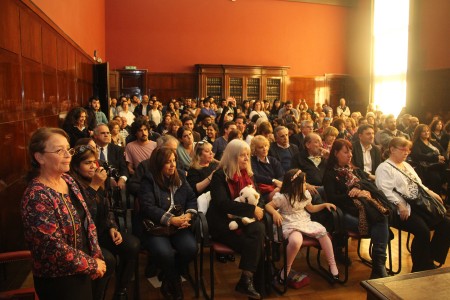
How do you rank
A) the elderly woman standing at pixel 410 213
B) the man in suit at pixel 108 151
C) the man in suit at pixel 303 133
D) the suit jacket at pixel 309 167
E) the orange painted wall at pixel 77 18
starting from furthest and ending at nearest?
the man in suit at pixel 303 133, the orange painted wall at pixel 77 18, the man in suit at pixel 108 151, the suit jacket at pixel 309 167, the elderly woman standing at pixel 410 213

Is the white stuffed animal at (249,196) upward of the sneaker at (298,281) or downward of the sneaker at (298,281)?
upward

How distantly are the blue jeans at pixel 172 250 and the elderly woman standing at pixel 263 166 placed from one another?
112 cm

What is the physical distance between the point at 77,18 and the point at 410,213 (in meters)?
6.33

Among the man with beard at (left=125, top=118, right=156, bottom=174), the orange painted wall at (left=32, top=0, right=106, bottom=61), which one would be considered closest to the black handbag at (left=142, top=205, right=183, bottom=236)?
the man with beard at (left=125, top=118, right=156, bottom=174)

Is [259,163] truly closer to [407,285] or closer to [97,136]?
[97,136]

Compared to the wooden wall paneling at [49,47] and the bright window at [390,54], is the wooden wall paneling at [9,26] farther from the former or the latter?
the bright window at [390,54]

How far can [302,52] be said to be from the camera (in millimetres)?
14055

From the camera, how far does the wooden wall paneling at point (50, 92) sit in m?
4.38

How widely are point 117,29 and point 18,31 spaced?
944cm

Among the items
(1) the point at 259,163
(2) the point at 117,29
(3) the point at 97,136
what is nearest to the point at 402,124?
(1) the point at 259,163

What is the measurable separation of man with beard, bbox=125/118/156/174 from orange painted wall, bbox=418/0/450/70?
9168mm

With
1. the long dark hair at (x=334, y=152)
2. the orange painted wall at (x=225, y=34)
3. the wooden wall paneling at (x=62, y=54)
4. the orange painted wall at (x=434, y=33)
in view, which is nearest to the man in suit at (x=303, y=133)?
the long dark hair at (x=334, y=152)

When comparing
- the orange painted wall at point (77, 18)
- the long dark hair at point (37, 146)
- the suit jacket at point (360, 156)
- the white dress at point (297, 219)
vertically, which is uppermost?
the orange painted wall at point (77, 18)

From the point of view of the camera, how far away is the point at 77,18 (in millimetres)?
6828
